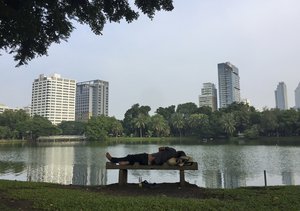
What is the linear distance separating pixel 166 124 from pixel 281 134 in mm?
40521

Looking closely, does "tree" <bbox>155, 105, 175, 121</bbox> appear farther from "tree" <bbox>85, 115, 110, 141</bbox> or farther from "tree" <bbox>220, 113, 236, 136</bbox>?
"tree" <bbox>220, 113, 236, 136</bbox>

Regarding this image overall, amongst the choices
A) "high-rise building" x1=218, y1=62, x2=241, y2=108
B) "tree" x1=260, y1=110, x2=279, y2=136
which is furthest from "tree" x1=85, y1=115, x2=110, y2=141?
"high-rise building" x1=218, y1=62, x2=241, y2=108

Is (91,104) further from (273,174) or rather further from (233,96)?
(273,174)

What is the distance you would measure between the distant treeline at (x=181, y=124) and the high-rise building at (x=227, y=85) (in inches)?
2618

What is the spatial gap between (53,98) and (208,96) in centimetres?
9067

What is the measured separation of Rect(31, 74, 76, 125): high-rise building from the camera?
167 meters

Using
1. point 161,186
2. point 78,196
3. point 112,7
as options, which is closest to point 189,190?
point 161,186

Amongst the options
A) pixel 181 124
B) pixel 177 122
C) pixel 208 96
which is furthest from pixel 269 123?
pixel 208 96

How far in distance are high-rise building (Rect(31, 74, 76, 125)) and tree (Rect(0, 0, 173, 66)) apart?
164 metres

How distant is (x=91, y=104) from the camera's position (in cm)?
18375

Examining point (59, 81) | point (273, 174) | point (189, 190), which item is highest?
point (59, 81)

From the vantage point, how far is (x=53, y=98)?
6590 inches

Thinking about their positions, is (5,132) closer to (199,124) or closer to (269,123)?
(199,124)

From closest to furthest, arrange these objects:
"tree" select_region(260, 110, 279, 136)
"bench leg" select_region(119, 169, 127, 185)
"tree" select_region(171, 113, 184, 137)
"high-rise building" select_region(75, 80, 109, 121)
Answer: "bench leg" select_region(119, 169, 127, 185) → "tree" select_region(260, 110, 279, 136) → "tree" select_region(171, 113, 184, 137) → "high-rise building" select_region(75, 80, 109, 121)
